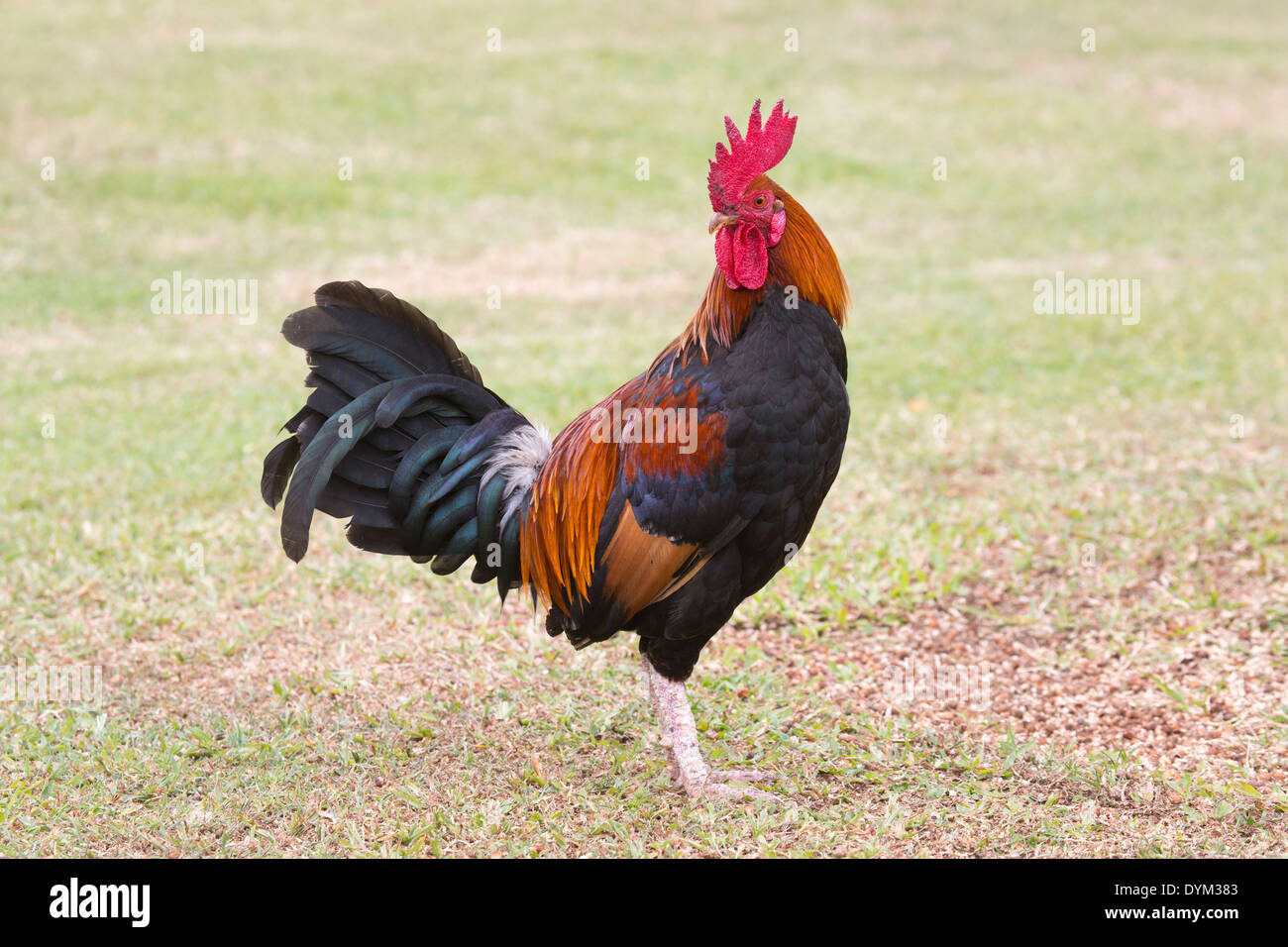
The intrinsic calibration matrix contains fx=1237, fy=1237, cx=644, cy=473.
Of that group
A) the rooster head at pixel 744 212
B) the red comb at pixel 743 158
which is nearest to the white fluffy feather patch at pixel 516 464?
the rooster head at pixel 744 212

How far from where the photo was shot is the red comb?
421 centimetres

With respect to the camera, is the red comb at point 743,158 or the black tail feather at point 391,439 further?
the black tail feather at point 391,439

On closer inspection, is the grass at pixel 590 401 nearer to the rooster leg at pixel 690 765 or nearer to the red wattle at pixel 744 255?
the rooster leg at pixel 690 765

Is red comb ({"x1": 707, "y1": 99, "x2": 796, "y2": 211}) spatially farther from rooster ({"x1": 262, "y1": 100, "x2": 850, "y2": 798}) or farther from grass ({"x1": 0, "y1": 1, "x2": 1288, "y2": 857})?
grass ({"x1": 0, "y1": 1, "x2": 1288, "y2": 857})

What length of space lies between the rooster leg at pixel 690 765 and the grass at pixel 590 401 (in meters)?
0.10

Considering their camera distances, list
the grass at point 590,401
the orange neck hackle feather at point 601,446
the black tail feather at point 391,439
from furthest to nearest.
A: 1. the grass at point 590,401
2. the black tail feather at point 391,439
3. the orange neck hackle feather at point 601,446

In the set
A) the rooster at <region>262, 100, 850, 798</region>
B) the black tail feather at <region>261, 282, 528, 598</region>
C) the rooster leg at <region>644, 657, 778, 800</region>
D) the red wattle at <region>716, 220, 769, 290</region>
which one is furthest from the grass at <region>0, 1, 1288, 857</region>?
the red wattle at <region>716, 220, 769, 290</region>

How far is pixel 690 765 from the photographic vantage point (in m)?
4.80

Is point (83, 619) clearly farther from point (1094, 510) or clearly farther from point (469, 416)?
point (1094, 510)

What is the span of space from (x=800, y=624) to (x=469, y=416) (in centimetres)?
228

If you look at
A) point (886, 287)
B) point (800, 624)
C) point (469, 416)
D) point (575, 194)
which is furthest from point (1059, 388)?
point (575, 194)

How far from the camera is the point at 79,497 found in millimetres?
7863

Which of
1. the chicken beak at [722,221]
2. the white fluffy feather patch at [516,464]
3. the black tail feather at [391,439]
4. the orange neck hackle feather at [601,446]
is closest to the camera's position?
the chicken beak at [722,221]

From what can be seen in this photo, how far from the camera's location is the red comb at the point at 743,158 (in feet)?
13.8
